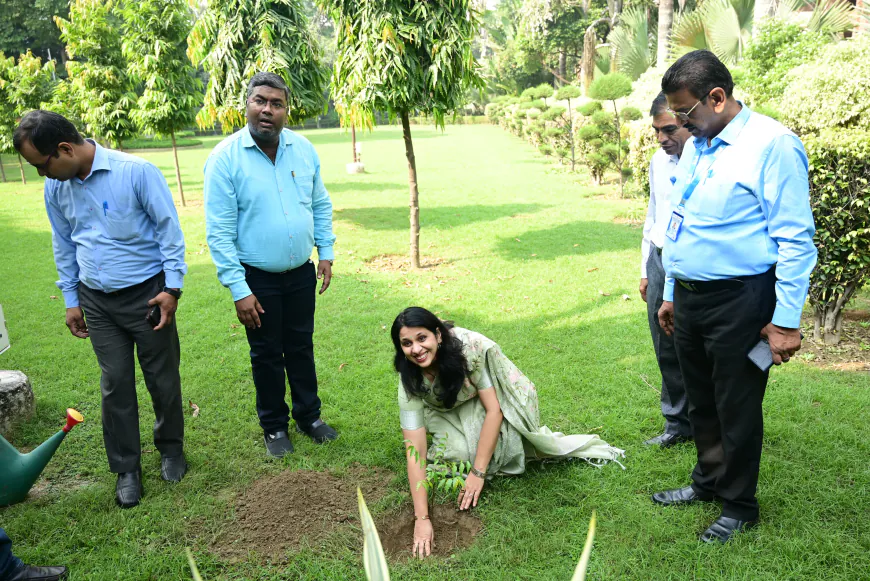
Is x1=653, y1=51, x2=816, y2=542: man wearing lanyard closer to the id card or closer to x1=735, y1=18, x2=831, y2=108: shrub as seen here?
the id card

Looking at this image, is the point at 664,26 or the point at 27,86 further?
the point at 664,26

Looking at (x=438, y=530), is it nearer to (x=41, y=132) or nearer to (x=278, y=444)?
(x=278, y=444)

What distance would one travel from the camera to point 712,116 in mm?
2602

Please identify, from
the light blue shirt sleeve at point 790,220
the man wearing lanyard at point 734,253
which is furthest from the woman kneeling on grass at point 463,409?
the light blue shirt sleeve at point 790,220

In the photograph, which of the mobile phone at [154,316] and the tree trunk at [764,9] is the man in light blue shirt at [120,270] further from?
the tree trunk at [764,9]

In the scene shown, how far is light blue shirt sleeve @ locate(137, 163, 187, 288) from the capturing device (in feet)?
11.0

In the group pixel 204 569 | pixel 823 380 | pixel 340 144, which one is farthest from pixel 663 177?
pixel 340 144

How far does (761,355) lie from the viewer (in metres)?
2.62

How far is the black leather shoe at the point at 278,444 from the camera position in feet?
12.9

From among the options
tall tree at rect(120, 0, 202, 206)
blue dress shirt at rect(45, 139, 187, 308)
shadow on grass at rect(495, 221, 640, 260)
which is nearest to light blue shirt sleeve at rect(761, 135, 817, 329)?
blue dress shirt at rect(45, 139, 187, 308)

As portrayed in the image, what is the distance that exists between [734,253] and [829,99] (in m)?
4.30

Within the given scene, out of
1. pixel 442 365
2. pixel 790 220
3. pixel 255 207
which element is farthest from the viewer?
pixel 255 207

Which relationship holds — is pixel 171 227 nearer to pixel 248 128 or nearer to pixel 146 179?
pixel 146 179

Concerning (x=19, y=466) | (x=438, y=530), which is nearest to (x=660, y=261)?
(x=438, y=530)
